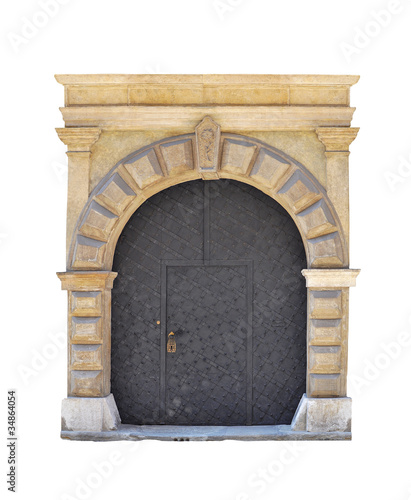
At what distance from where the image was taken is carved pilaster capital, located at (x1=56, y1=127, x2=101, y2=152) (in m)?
8.27

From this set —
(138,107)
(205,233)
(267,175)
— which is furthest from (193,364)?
(138,107)

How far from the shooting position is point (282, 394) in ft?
27.9

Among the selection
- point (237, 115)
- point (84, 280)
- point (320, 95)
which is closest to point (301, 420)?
point (84, 280)

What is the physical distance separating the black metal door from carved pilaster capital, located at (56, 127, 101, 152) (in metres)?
1.11

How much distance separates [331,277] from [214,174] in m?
1.78

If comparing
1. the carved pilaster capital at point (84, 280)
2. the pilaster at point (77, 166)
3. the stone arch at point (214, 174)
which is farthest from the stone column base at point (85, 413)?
the pilaster at point (77, 166)

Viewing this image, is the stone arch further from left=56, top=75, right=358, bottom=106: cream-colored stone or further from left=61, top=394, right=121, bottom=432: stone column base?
left=61, top=394, right=121, bottom=432: stone column base

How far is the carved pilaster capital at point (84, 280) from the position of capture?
8.16 meters

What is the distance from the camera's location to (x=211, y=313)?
28.0 ft

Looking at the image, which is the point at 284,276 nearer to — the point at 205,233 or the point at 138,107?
the point at 205,233

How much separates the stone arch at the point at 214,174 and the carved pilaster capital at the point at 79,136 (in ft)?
1.34

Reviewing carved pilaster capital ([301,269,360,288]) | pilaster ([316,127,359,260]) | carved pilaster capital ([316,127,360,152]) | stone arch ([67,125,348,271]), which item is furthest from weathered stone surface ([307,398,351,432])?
carved pilaster capital ([316,127,360,152])

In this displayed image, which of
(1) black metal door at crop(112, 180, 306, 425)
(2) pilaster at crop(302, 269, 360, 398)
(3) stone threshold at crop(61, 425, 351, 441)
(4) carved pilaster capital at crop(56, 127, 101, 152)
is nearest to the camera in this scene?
(3) stone threshold at crop(61, 425, 351, 441)

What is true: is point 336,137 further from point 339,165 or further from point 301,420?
point 301,420
